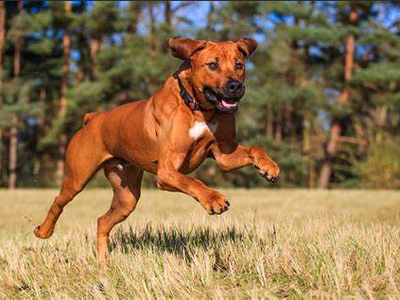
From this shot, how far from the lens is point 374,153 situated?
80.2 feet

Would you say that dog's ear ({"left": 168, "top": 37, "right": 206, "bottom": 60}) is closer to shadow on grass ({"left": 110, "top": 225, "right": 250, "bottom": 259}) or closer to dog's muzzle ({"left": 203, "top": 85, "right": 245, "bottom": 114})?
dog's muzzle ({"left": 203, "top": 85, "right": 245, "bottom": 114})

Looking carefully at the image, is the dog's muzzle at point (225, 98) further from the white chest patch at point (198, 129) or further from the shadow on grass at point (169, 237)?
the shadow on grass at point (169, 237)

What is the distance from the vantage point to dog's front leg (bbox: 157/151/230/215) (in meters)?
3.91

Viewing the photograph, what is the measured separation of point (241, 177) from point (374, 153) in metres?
6.98

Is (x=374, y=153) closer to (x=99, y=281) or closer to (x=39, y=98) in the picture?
(x=39, y=98)

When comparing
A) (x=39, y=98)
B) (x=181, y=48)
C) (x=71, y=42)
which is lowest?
(x=39, y=98)

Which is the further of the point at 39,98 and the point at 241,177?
the point at 39,98

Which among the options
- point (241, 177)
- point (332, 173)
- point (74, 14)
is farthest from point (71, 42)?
point (332, 173)

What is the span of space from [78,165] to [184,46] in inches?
73.1

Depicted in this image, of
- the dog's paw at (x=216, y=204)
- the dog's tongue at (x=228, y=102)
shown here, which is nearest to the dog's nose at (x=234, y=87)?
the dog's tongue at (x=228, y=102)

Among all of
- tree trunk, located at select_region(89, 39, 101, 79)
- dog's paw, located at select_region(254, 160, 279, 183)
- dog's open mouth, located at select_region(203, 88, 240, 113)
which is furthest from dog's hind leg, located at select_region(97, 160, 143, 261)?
tree trunk, located at select_region(89, 39, 101, 79)

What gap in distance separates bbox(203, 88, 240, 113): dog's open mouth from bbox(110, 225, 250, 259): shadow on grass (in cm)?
143

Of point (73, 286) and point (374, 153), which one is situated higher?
point (73, 286)

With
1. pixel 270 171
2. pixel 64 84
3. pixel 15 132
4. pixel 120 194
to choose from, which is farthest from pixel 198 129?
pixel 64 84
